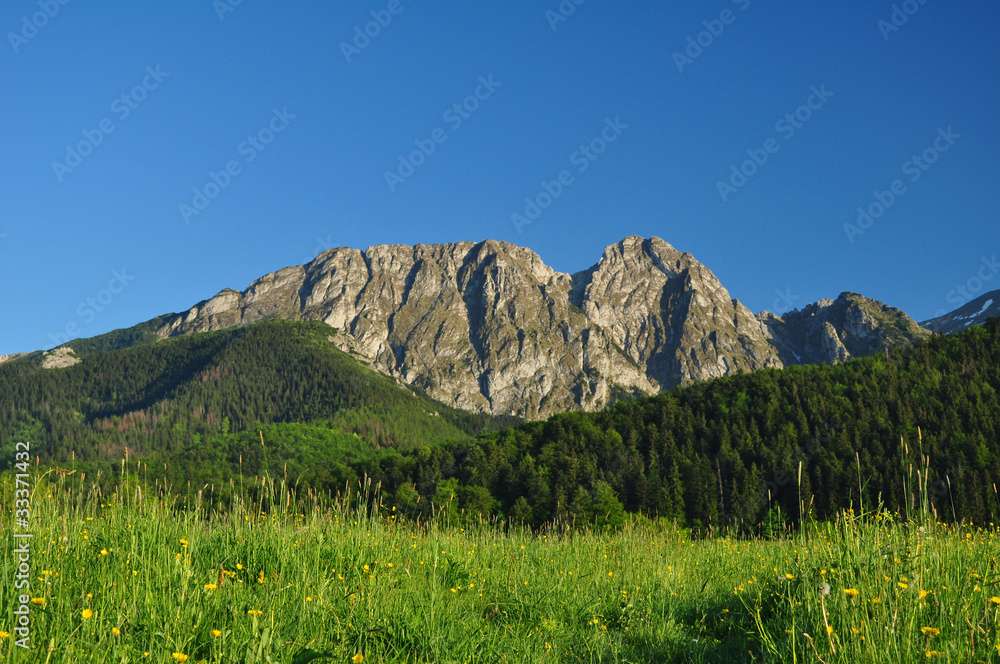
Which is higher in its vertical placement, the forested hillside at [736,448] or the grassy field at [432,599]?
the forested hillside at [736,448]

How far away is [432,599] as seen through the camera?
6977 millimetres

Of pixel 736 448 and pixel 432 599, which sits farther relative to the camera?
pixel 736 448

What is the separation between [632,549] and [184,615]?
34.3 feet

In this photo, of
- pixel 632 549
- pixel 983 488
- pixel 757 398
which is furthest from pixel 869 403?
pixel 632 549

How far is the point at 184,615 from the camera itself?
561 cm

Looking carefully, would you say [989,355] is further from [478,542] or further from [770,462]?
[478,542]

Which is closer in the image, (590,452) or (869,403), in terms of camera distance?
(590,452)

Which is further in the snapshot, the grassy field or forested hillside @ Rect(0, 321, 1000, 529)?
forested hillside @ Rect(0, 321, 1000, 529)

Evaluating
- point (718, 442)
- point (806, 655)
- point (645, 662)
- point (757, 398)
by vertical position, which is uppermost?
point (757, 398)

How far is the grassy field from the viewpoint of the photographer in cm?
532

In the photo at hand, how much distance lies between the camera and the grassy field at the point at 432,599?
210 inches

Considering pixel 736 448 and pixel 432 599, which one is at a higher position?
pixel 736 448

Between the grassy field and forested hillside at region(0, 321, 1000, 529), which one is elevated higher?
forested hillside at region(0, 321, 1000, 529)

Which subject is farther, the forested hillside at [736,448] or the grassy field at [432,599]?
the forested hillside at [736,448]
